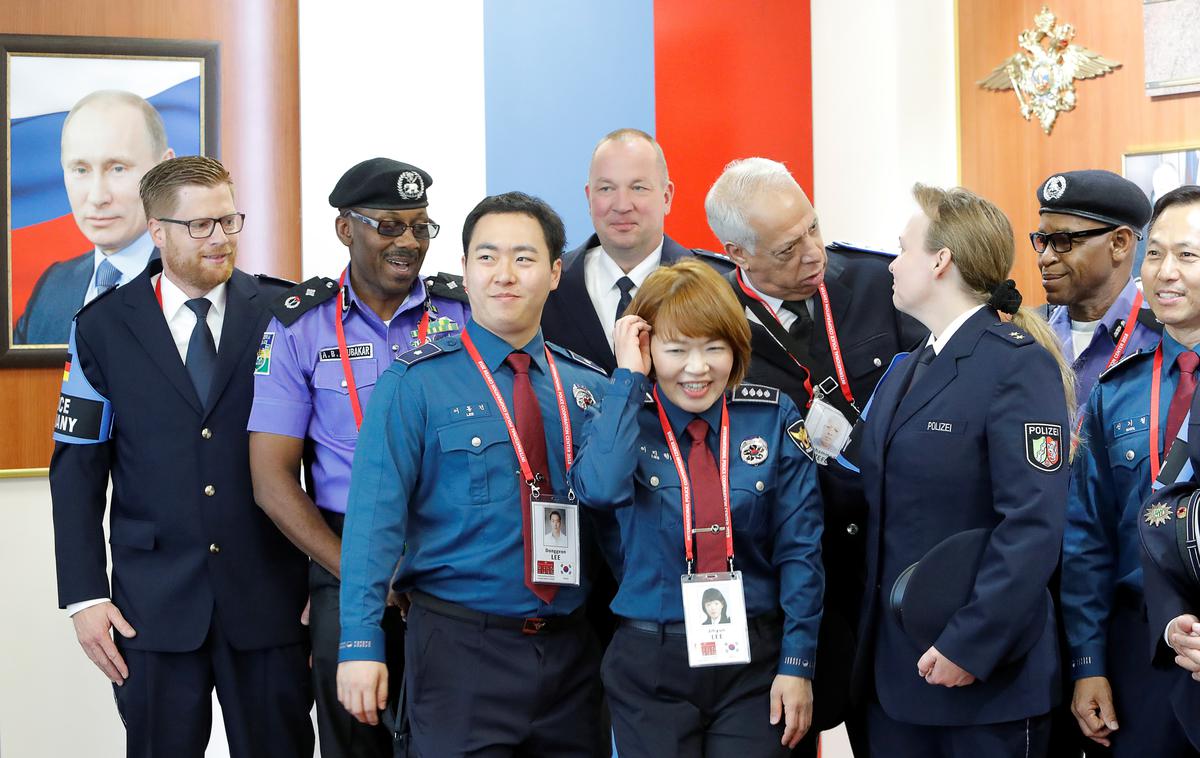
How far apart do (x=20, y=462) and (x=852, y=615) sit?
9.89 ft

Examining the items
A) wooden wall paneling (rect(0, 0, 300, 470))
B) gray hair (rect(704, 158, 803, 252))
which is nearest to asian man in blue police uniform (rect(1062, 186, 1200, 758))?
gray hair (rect(704, 158, 803, 252))

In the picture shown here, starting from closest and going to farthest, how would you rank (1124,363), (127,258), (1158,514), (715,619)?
1. (1158,514)
2. (715,619)
3. (1124,363)
4. (127,258)

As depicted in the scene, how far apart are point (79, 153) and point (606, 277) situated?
210 centimetres

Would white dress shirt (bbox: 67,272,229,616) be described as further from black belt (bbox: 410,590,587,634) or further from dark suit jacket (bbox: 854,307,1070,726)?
dark suit jacket (bbox: 854,307,1070,726)

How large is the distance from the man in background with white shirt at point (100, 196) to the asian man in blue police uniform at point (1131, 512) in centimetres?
330

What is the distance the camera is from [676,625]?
232 centimetres

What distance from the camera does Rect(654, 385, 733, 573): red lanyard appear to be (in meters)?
2.31

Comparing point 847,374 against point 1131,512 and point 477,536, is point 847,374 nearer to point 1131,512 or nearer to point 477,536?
point 1131,512

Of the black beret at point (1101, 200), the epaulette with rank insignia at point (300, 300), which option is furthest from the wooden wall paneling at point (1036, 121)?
the epaulette with rank insignia at point (300, 300)

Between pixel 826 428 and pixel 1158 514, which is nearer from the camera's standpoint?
pixel 1158 514

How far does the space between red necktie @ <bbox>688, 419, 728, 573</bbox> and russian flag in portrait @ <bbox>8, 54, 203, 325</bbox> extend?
281 centimetres

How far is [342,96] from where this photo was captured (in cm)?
441

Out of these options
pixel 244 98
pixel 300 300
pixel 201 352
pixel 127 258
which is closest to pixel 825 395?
pixel 300 300

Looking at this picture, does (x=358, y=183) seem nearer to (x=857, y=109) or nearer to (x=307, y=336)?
(x=307, y=336)
